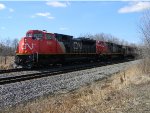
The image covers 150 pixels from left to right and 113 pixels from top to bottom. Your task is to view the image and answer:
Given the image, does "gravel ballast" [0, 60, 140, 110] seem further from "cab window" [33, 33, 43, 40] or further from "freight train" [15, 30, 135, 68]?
"cab window" [33, 33, 43, 40]

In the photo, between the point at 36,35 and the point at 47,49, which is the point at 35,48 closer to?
the point at 47,49

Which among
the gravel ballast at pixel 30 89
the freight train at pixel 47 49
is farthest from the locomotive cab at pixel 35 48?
the gravel ballast at pixel 30 89

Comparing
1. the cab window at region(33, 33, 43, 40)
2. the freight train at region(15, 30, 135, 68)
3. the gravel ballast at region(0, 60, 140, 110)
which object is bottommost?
the gravel ballast at region(0, 60, 140, 110)

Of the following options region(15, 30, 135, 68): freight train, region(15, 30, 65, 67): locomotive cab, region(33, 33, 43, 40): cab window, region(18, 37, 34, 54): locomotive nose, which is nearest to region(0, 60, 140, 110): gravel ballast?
region(15, 30, 65, 67): locomotive cab

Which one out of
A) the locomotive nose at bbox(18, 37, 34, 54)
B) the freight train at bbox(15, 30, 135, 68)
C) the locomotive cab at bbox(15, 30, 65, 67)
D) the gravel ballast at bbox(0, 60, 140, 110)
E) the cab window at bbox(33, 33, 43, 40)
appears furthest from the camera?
the cab window at bbox(33, 33, 43, 40)

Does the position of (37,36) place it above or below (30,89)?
above

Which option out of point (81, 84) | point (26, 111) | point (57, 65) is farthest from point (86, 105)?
point (57, 65)

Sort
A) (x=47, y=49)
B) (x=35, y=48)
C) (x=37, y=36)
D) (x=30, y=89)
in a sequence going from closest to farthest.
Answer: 1. (x=30, y=89)
2. (x=35, y=48)
3. (x=37, y=36)
4. (x=47, y=49)

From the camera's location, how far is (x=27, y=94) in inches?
505

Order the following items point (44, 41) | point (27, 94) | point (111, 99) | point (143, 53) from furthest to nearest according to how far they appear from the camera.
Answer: point (44, 41), point (143, 53), point (27, 94), point (111, 99)

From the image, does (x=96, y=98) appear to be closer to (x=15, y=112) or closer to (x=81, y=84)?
(x=15, y=112)

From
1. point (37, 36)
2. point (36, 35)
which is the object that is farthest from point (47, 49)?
point (36, 35)

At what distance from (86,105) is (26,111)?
1.89 metres

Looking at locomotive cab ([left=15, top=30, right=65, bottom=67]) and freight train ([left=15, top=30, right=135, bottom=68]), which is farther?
freight train ([left=15, top=30, right=135, bottom=68])
